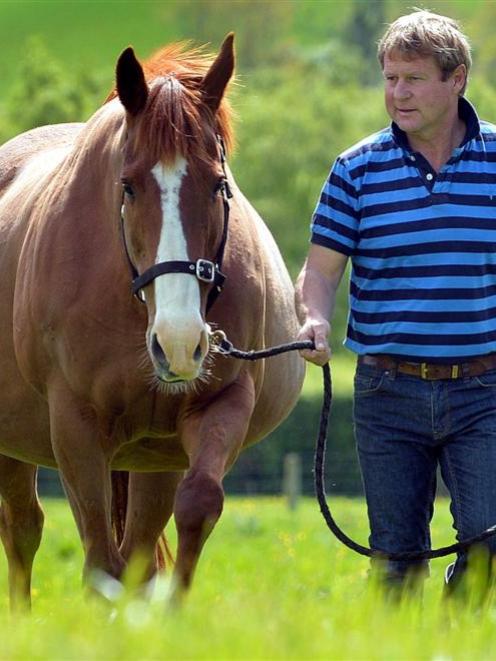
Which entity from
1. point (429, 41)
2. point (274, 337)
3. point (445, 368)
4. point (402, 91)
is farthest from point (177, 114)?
point (274, 337)

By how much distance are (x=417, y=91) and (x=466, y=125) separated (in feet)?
0.99

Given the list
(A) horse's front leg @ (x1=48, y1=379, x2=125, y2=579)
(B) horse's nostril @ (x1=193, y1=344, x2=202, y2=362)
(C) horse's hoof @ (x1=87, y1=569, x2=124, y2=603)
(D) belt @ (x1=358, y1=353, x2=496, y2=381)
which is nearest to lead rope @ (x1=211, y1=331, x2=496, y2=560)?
(D) belt @ (x1=358, y1=353, x2=496, y2=381)

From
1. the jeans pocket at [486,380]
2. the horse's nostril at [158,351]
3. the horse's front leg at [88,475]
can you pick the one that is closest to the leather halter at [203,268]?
the horse's nostril at [158,351]

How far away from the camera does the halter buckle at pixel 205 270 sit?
4.78 m

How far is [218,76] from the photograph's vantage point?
5238 mm

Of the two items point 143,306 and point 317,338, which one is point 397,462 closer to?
point 317,338

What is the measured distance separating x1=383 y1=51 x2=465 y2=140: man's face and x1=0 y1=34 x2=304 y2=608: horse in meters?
0.64

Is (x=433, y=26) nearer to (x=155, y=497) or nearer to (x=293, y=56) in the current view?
(x=155, y=497)

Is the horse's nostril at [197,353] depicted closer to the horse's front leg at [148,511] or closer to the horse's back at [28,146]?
the horse's front leg at [148,511]

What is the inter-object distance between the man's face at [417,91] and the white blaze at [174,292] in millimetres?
812

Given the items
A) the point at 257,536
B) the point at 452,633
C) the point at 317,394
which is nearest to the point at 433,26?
the point at 452,633

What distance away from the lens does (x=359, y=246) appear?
16.9 feet

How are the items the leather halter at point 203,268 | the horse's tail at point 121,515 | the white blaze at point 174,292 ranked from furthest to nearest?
1. the horse's tail at point 121,515
2. the leather halter at point 203,268
3. the white blaze at point 174,292

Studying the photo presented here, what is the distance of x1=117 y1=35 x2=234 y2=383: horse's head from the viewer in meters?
4.65
